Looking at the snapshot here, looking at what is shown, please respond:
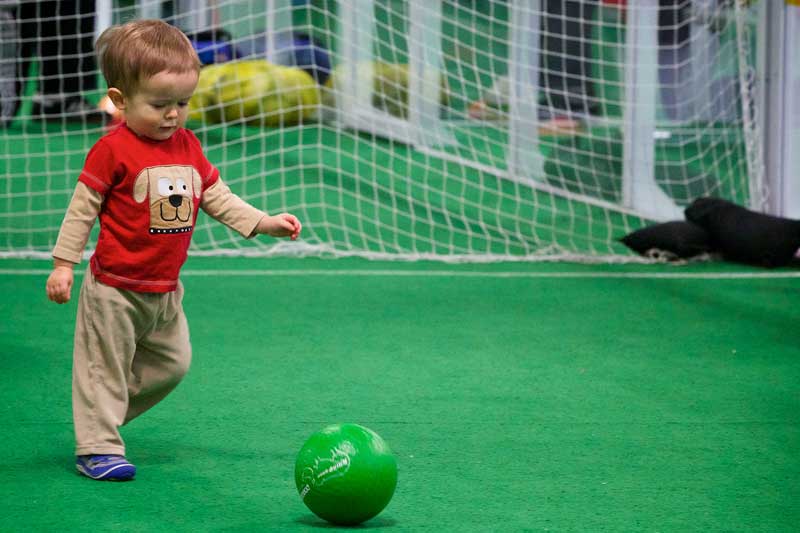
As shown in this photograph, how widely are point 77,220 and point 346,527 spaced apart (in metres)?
0.84

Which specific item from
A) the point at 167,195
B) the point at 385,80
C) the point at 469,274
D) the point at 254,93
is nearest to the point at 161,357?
the point at 167,195

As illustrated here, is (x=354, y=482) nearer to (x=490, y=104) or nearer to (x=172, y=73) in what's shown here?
(x=172, y=73)

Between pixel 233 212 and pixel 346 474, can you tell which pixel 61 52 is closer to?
pixel 233 212

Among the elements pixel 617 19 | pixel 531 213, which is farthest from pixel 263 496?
pixel 617 19

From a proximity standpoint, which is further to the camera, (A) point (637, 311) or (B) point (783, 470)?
(A) point (637, 311)

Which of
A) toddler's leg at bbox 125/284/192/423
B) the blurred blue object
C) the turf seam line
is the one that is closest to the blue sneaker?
toddler's leg at bbox 125/284/192/423

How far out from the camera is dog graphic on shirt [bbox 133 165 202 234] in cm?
246

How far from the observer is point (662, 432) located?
2.93 meters

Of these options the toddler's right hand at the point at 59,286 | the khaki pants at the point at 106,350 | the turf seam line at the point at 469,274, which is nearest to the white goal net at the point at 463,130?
the turf seam line at the point at 469,274

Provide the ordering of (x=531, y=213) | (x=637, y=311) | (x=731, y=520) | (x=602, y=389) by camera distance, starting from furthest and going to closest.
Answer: (x=531, y=213), (x=637, y=311), (x=602, y=389), (x=731, y=520)

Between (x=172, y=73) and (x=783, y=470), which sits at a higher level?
(x=172, y=73)

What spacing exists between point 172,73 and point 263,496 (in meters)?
0.87

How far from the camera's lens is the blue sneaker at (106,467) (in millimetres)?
2473

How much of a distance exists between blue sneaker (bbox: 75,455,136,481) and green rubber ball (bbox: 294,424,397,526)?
47 cm
